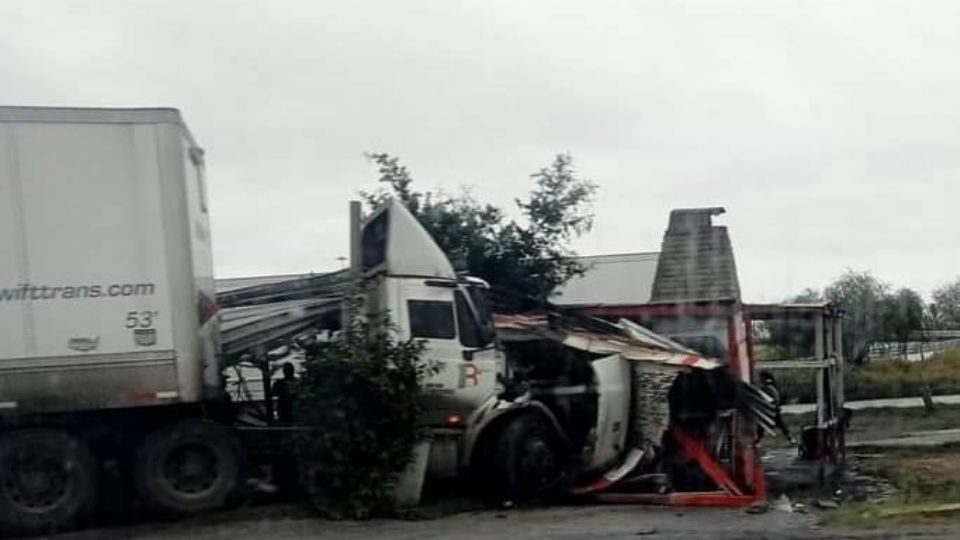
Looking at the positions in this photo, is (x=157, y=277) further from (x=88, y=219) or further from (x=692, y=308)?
(x=692, y=308)

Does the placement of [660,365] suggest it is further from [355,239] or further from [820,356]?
[820,356]

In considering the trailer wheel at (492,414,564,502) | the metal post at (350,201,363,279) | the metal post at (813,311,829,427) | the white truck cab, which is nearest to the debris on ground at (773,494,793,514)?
the trailer wheel at (492,414,564,502)

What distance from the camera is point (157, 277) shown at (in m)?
14.8

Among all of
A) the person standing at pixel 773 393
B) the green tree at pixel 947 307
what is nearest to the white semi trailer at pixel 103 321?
the person standing at pixel 773 393

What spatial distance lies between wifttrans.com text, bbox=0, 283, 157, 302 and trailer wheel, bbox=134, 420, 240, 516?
164 centimetres

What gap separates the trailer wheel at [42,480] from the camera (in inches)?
570

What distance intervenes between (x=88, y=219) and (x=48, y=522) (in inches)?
125

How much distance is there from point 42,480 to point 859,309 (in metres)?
38.6

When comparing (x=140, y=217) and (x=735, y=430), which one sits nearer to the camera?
(x=140, y=217)

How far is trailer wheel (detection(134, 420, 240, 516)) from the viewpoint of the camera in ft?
49.4

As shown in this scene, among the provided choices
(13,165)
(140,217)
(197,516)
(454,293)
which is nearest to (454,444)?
(454,293)

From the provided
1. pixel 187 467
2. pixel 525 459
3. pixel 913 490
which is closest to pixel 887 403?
pixel 913 490

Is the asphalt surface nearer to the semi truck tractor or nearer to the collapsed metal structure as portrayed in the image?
the semi truck tractor

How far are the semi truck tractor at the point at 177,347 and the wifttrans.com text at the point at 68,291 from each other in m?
0.01
